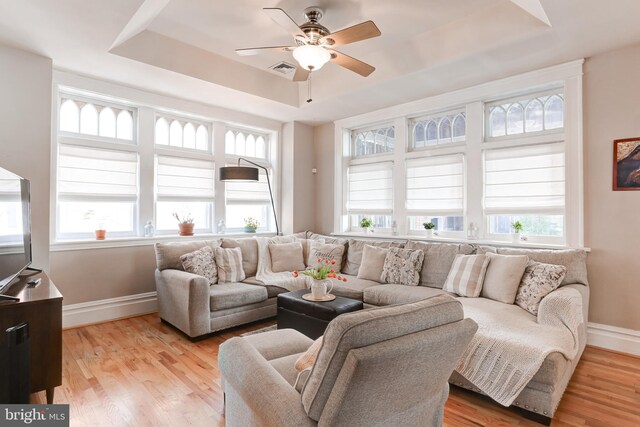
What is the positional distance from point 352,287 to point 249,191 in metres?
2.60

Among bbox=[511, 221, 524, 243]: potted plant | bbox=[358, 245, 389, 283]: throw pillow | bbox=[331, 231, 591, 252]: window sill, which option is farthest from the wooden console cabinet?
bbox=[511, 221, 524, 243]: potted plant

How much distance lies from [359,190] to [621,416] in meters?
3.92

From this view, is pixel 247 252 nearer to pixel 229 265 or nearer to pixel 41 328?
pixel 229 265

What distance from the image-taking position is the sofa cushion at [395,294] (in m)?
3.46

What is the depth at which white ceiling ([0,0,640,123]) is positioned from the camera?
2.77m

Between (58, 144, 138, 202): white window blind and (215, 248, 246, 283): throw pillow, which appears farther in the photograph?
(215, 248, 246, 283): throw pillow

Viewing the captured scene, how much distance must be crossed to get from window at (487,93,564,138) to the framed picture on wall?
60 cm

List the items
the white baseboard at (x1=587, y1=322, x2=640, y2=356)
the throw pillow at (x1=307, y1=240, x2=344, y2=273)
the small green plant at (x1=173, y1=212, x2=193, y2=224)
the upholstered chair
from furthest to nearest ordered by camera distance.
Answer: the small green plant at (x1=173, y1=212, x2=193, y2=224) → the throw pillow at (x1=307, y1=240, x2=344, y2=273) → the white baseboard at (x1=587, y1=322, x2=640, y2=356) → the upholstered chair

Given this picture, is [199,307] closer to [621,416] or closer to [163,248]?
[163,248]

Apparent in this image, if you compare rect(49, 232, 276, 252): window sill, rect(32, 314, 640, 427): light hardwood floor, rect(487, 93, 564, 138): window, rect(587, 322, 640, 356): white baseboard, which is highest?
rect(487, 93, 564, 138): window

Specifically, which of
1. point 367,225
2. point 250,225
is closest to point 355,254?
point 367,225

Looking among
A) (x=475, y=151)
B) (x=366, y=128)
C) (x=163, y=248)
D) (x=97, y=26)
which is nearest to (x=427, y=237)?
(x=475, y=151)

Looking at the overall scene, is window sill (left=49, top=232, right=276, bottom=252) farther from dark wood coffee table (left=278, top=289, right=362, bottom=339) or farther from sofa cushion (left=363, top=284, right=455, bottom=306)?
sofa cushion (left=363, top=284, right=455, bottom=306)

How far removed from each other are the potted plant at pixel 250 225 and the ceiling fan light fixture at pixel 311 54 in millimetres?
3173
